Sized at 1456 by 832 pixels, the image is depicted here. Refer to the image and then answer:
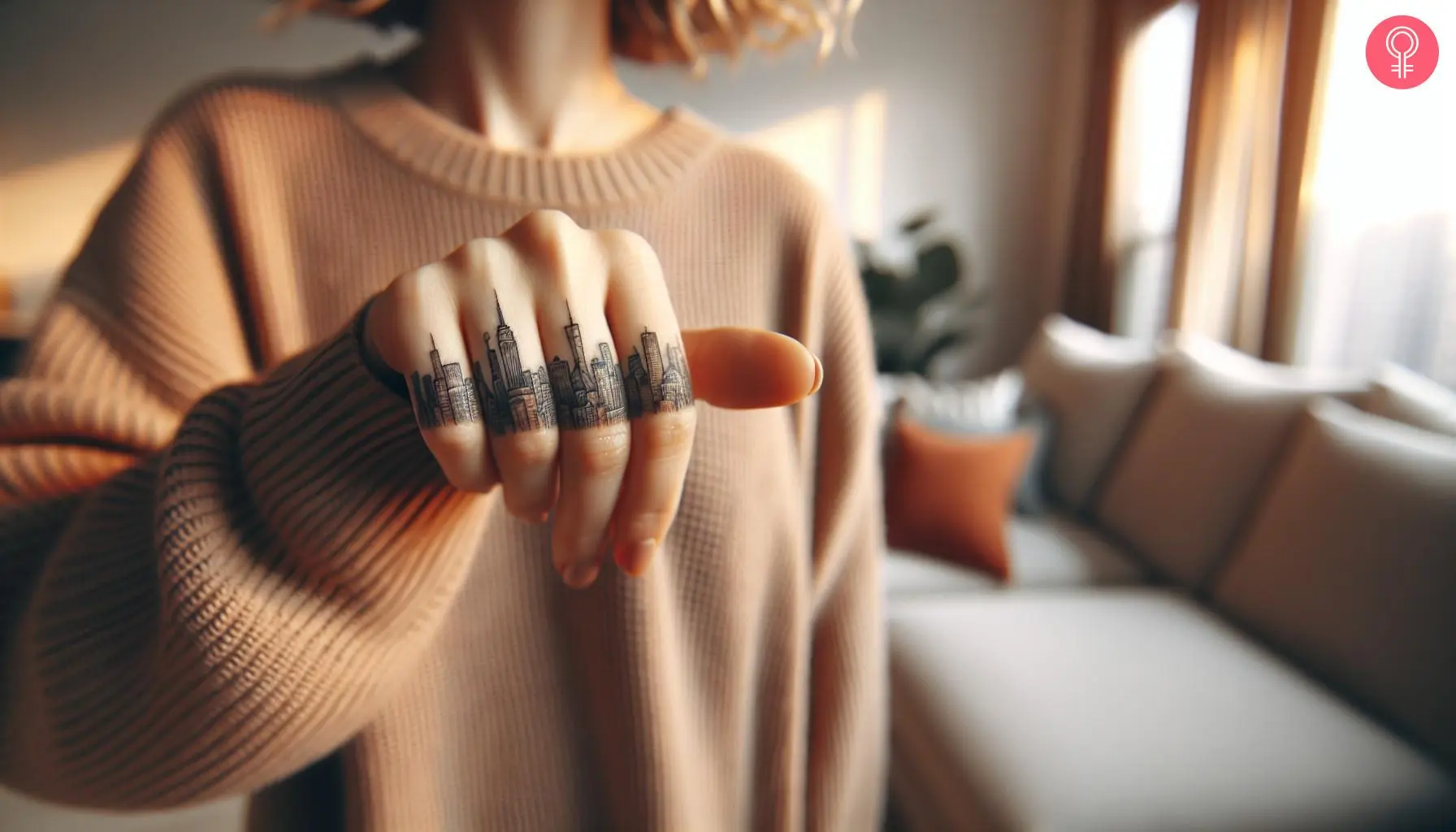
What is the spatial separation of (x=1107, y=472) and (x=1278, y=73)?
935 millimetres

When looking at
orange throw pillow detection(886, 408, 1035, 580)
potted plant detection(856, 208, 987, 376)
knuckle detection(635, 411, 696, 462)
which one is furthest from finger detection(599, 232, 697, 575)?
→ potted plant detection(856, 208, 987, 376)

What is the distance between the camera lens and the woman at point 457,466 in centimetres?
24

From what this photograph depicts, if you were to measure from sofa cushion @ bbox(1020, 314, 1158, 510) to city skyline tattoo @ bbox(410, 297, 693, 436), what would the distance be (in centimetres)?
193

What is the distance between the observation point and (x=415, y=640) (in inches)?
13.7

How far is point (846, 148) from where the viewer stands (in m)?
2.83

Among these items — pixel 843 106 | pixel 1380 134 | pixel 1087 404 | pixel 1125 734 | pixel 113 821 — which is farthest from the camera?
pixel 843 106

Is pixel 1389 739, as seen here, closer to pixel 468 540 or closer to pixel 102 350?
pixel 468 540

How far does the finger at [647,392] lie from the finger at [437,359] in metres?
0.05

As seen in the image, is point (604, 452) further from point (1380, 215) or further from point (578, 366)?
point (1380, 215)

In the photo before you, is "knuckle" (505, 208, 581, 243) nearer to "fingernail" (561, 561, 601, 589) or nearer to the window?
"fingernail" (561, 561, 601, 589)

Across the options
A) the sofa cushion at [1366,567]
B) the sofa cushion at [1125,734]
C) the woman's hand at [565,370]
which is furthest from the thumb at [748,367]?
the sofa cushion at [1366,567]

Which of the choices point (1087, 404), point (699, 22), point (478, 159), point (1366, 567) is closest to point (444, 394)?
point (478, 159)

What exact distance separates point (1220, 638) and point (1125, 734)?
1.38 ft

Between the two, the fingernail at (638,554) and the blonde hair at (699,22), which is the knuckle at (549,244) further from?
the blonde hair at (699,22)
